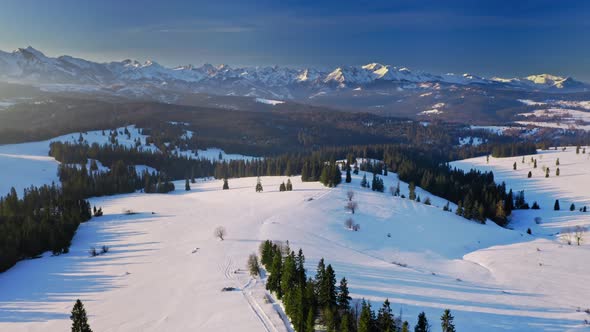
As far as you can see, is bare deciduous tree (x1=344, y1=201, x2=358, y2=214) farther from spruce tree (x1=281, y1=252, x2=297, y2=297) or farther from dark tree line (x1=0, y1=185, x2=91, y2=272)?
dark tree line (x1=0, y1=185, x2=91, y2=272)

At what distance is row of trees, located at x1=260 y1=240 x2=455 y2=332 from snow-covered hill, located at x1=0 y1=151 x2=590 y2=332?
289 cm

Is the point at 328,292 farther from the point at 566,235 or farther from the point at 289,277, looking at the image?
the point at 566,235

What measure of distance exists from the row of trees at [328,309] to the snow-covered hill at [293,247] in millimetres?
2894

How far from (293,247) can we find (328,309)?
33472 mm

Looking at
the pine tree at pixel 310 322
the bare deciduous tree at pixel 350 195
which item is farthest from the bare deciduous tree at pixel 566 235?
the pine tree at pixel 310 322

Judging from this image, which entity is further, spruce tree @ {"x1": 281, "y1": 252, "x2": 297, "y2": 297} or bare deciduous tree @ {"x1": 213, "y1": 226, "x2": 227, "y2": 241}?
bare deciduous tree @ {"x1": 213, "y1": 226, "x2": 227, "y2": 241}

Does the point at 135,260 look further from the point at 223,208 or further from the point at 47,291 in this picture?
the point at 223,208

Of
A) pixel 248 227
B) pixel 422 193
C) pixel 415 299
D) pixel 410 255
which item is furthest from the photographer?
pixel 422 193

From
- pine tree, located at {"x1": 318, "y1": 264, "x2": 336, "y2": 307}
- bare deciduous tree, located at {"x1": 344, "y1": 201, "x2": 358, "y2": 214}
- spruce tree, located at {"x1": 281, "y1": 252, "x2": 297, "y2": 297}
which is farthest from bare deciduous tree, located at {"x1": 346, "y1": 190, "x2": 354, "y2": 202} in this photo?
pine tree, located at {"x1": 318, "y1": 264, "x2": 336, "y2": 307}

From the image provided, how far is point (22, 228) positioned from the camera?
85.2 meters

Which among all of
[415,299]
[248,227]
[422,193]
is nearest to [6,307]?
[248,227]

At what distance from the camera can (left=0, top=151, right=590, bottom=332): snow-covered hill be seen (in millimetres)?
46688

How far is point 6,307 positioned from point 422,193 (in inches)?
5298

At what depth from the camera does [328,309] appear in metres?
39.6
